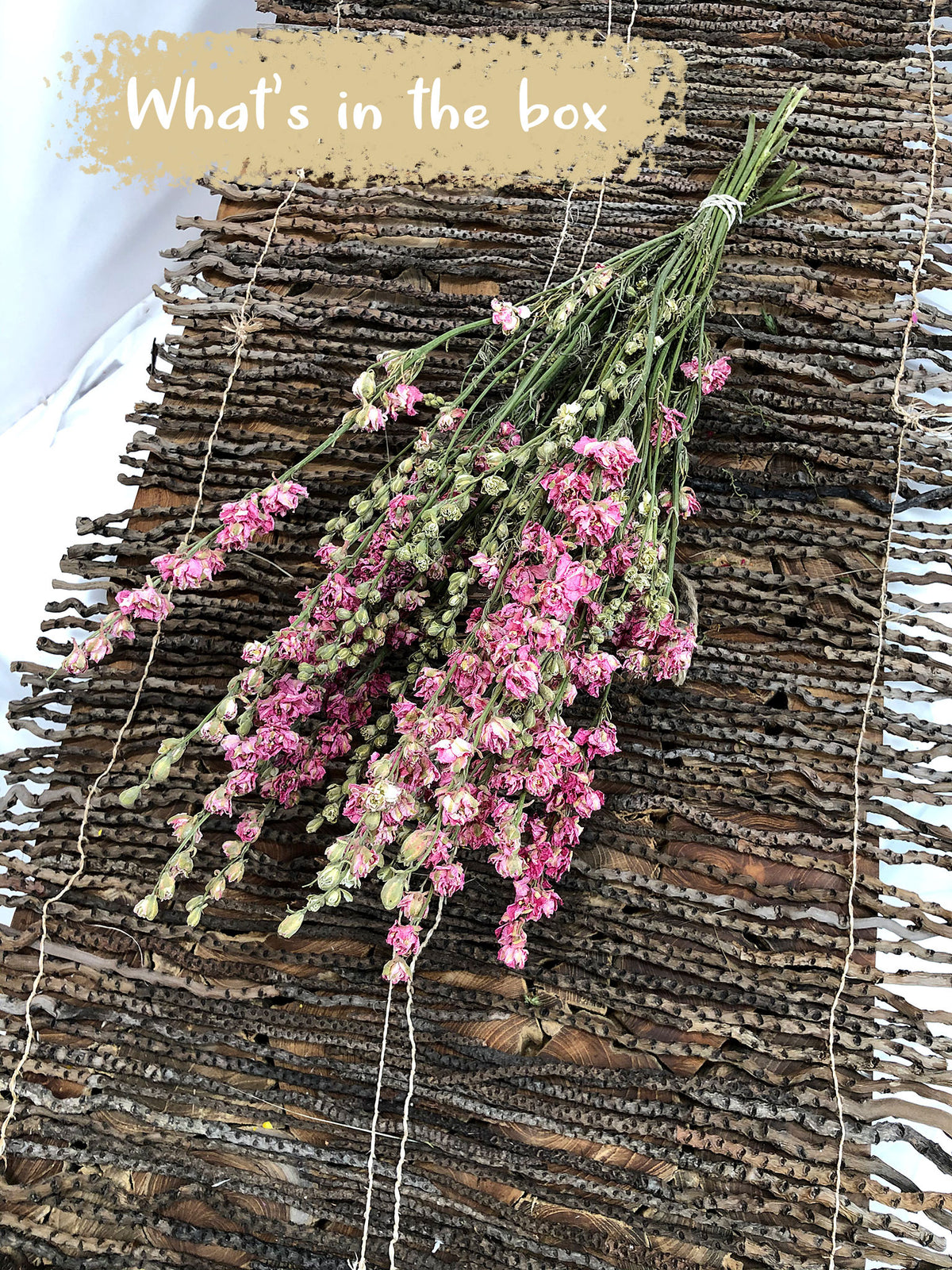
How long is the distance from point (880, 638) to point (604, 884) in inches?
13.5

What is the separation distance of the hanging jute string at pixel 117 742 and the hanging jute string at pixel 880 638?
638 mm

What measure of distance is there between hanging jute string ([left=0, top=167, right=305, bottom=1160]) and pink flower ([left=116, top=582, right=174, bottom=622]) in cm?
6

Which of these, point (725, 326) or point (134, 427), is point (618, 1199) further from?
point (134, 427)

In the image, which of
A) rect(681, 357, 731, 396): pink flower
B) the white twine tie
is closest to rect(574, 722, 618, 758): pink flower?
rect(681, 357, 731, 396): pink flower

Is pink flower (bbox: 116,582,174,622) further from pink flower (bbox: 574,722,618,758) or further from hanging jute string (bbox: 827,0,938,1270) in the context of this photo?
hanging jute string (bbox: 827,0,938,1270)

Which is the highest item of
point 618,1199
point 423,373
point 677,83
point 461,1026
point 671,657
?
point 677,83

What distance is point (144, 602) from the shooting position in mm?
748

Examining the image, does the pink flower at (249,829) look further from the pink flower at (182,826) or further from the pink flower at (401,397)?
the pink flower at (401,397)

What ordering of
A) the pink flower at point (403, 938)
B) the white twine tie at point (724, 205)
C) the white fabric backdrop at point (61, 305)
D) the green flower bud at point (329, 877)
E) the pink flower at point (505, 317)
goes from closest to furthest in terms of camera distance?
the green flower bud at point (329, 877), the pink flower at point (403, 938), the pink flower at point (505, 317), the white twine tie at point (724, 205), the white fabric backdrop at point (61, 305)

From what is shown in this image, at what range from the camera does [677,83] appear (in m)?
1.05

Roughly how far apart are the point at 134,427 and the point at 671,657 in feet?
3.57

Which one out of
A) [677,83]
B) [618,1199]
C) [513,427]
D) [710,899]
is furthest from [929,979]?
[677,83]

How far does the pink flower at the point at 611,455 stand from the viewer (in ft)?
2.13

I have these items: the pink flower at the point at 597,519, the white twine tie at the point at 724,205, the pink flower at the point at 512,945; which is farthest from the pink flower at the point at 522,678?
the white twine tie at the point at 724,205
